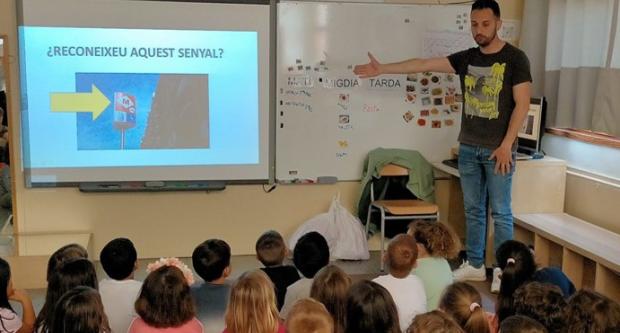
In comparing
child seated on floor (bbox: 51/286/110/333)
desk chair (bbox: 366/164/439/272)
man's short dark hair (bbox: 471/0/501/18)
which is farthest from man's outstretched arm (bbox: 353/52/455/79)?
child seated on floor (bbox: 51/286/110/333)

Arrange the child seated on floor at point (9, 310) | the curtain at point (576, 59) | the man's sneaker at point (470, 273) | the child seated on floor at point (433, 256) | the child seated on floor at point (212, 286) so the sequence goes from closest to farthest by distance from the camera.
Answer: the child seated on floor at point (9, 310), the child seated on floor at point (212, 286), the child seated on floor at point (433, 256), the curtain at point (576, 59), the man's sneaker at point (470, 273)

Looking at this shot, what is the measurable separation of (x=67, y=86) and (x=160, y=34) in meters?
0.68

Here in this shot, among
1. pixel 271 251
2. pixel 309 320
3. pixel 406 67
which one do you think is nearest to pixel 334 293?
pixel 309 320

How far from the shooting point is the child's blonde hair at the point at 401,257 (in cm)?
A: 263

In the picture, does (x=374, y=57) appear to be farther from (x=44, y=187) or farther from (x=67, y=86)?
(x=44, y=187)

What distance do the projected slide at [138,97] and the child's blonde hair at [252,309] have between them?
254 cm

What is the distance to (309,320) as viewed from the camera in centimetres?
186

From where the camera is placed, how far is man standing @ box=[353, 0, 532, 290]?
3.70 meters

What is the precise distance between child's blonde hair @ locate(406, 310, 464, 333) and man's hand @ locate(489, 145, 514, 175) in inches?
82.6

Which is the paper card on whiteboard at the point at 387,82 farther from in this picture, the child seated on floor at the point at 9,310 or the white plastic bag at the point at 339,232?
the child seated on floor at the point at 9,310

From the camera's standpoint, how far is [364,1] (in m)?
4.62

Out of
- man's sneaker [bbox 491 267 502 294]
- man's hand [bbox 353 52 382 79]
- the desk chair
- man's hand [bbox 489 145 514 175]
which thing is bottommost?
man's sneaker [bbox 491 267 502 294]

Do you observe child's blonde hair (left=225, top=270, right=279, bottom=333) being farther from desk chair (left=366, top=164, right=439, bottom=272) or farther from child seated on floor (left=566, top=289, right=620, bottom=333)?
desk chair (left=366, top=164, right=439, bottom=272)

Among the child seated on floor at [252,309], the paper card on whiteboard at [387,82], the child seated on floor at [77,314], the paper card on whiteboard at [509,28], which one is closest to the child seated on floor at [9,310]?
the child seated on floor at [77,314]
